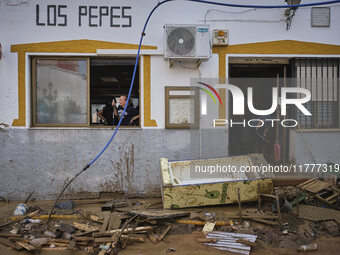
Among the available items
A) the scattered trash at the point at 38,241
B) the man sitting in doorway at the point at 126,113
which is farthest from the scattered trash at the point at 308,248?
the man sitting in doorway at the point at 126,113

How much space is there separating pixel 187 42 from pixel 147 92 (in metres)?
1.41

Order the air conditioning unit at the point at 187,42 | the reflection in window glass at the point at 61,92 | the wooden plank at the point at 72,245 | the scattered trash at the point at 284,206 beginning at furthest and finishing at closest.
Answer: the reflection in window glass at the point at 61,92 < the air conditioning unit at the point at 187,42 < the scattered trash at the point at 284,206 < the wooden plank at the point at 72,245

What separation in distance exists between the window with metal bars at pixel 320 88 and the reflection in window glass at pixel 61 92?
→ 516 cm

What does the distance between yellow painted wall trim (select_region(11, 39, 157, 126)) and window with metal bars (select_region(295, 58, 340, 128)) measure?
12.0 feet

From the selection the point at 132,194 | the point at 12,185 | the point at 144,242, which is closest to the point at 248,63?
the point at 132,194

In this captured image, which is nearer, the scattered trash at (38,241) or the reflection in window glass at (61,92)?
the scattered trash at (38,241)

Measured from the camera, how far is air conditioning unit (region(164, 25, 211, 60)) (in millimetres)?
5953

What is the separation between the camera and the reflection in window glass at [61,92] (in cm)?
650

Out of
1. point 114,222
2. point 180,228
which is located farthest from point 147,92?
point 180,228

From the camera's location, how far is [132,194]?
643cm

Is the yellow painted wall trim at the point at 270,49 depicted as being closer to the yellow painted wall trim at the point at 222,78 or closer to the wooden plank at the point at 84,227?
the yellow painted wall trim at the point at 222,78

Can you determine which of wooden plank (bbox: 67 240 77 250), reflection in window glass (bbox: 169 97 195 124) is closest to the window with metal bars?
reflection in window glass (bbox: 169 97 195 124)

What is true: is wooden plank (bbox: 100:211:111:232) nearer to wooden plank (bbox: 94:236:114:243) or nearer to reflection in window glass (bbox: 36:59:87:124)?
wooden plank (bbox: 94:236:114:243)

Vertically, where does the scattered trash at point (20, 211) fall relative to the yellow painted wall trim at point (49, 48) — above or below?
below
